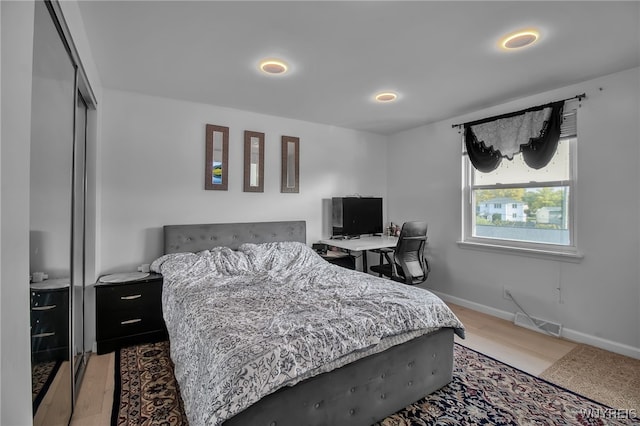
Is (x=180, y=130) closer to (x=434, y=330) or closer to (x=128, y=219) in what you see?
(x=128, y=219)

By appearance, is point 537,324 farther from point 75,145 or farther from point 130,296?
point 75,145

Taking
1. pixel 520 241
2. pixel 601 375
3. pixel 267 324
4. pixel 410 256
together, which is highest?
pixel 520 241

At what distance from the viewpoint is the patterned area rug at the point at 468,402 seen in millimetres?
1881

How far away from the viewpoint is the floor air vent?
3120mm

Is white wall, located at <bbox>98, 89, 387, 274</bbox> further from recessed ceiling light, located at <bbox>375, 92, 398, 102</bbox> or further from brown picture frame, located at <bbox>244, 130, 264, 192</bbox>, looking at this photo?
recessed ceiling light, located at <bbox>375, 92, 398, 102</bbox>

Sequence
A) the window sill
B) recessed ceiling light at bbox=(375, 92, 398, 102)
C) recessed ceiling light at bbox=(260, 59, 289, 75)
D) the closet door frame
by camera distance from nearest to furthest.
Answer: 1. the closet door frame
2. recessed ceiling light at bbox=(260, 59, 289, 75)
3. the window sill
4. recessed ceiling light at bbox=(375, 92, 398, 102)

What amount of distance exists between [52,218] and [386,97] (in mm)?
2981

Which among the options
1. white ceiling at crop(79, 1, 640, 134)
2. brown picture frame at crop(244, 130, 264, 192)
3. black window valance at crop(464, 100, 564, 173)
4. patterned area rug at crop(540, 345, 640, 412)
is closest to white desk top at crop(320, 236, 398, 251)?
brown picture frame at crop(244, 130, 264, 192)

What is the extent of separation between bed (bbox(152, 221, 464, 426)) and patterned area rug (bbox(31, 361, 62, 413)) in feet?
2.03

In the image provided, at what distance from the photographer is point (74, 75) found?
6.30ft

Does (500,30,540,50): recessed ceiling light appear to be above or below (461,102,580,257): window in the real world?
above

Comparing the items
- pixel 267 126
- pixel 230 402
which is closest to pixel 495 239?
pixel 267 126

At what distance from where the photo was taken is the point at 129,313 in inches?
112

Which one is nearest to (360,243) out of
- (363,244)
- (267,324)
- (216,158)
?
(363,244)
